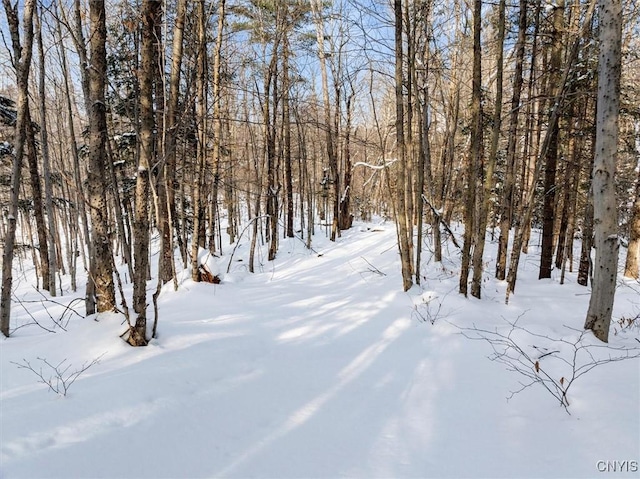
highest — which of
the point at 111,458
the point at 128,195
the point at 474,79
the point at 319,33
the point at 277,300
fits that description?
the point at 319,33

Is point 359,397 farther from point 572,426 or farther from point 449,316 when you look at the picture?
point 449,316

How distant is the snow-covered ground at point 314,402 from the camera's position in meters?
2.22

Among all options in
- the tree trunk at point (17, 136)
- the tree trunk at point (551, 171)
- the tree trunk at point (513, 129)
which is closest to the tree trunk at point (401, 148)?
the tree trunk at point (513, 129)

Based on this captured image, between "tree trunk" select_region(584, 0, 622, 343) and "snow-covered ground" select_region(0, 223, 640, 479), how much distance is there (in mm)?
533

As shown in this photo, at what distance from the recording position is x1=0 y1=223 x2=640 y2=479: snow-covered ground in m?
2.22

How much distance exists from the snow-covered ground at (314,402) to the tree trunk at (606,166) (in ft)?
1.75

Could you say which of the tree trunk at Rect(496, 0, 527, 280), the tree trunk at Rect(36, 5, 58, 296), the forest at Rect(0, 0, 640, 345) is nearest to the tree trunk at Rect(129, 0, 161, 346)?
the forest at Rect(0, 0, 640, 345)

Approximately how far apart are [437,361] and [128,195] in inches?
473

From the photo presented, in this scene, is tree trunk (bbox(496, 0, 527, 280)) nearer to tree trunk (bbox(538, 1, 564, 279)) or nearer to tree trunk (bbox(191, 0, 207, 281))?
tree trunk (bbox(538, 1, 564, 279))

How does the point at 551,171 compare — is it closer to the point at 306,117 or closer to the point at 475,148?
the point at 475,148

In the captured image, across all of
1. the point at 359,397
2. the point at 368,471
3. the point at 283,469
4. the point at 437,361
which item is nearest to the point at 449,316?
the point at 437,361

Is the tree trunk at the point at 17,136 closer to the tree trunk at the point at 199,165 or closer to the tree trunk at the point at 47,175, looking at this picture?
the tree trunk at the point at 199,165

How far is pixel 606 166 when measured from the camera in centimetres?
384

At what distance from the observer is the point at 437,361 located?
404 centimetres
